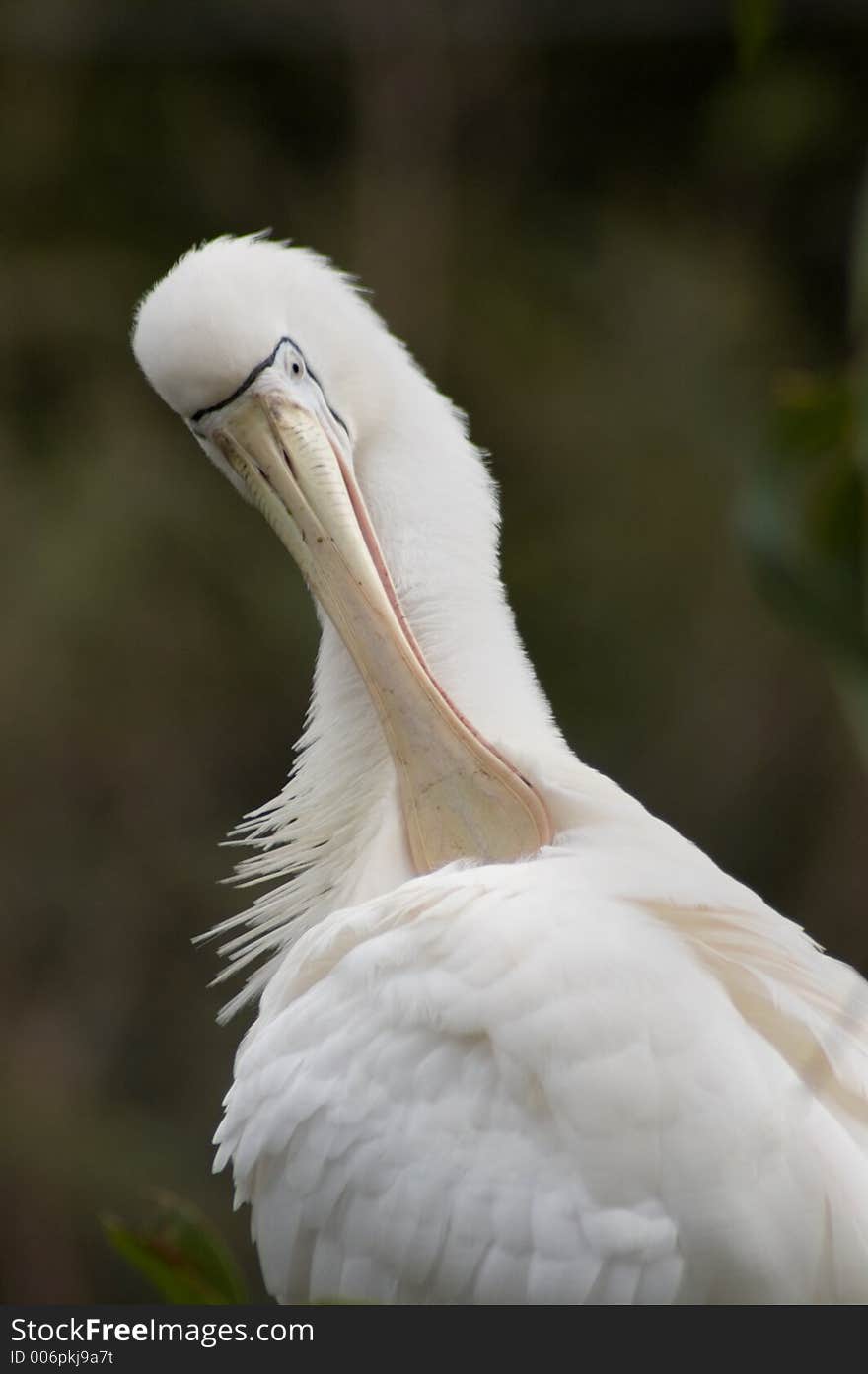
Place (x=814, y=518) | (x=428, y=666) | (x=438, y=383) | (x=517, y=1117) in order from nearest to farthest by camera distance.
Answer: (x=814, y=518)
(x=517, y=1117)
(x=428, y=666)
(x=438, y=383)

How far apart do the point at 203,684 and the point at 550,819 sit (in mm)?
5112

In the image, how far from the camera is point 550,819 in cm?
266

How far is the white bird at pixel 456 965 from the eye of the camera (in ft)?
7.21

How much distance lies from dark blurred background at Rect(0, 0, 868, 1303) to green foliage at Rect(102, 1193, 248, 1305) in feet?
15.7

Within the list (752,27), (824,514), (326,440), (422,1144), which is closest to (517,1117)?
(422,1144)

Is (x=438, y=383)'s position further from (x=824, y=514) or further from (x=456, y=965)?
(x=824, y=514)

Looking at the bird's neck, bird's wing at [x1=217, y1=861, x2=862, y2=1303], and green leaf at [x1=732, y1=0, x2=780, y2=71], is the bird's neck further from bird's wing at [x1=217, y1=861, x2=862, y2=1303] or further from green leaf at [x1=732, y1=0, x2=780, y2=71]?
green leaf at [x1=732, y1=0, x2=780, y2=71]

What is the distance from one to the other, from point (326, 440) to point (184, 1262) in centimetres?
126

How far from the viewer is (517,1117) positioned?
7.59ft

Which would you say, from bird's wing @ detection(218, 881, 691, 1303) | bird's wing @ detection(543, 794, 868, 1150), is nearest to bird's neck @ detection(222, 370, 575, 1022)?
bird's wing @ detection(543, 794, 868, 1150)

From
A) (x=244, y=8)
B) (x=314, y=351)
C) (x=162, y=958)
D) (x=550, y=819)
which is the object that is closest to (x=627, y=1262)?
(x=550, y=819)

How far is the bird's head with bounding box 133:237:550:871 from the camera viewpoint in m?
2.73

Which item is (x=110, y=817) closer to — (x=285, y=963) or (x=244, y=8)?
(x=244, y=8)

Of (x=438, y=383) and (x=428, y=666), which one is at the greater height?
(x=438, y=383)
